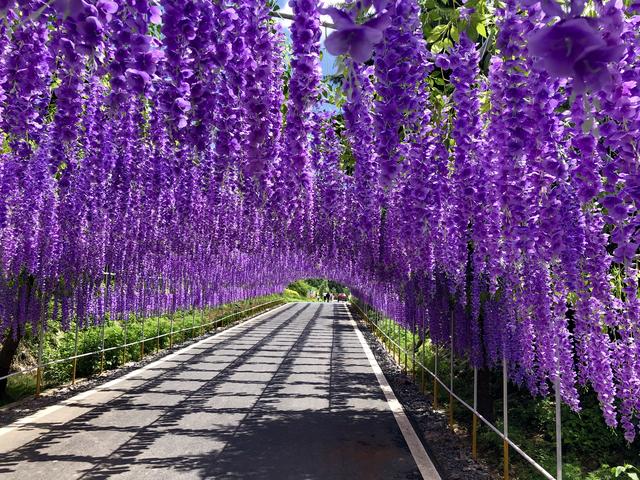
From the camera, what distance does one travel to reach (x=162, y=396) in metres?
9.92

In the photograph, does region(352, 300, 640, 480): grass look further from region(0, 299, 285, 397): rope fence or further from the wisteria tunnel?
region(0, 299, 285, 397): rope fence

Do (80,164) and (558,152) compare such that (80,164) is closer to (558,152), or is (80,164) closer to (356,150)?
(356,150)

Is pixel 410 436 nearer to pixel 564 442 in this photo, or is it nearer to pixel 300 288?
pixel 564 442

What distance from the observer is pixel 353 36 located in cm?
121

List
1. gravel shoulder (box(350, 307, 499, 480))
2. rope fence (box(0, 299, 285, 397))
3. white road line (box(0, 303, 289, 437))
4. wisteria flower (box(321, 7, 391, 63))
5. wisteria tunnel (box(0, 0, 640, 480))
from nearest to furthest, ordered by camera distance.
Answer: wisteria flower (box(321, 7, 391, 63))
wisteria tunnel (box(0, 0, 640, 480))
gravel shoulder (box(350, 307, 499, 480))
white road line (box(0, 303, 289, 437))
rope fence (box(0, 299, 285, 397))

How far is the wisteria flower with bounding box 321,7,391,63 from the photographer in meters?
1.17

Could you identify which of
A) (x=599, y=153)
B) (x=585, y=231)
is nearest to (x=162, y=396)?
(x=585, y=231)

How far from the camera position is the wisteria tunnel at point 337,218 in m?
2.63

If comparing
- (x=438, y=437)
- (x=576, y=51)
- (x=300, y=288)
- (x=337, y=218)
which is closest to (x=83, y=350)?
(x=337, y=218)

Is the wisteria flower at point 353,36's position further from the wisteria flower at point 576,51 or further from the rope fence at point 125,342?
the rope fence at point 125,342

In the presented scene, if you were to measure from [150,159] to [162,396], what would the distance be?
15.3 ft

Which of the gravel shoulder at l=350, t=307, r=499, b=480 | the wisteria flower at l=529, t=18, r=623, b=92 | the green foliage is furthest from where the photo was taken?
the green foliage

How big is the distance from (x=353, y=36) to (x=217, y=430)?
7556 millimetres

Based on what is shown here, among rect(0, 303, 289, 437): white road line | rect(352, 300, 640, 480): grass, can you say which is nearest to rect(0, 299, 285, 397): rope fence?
rect(0, 303, 289, 437): white road line
